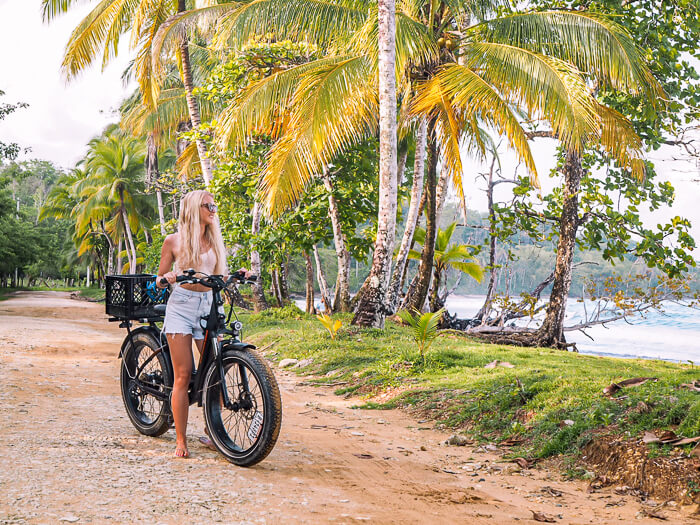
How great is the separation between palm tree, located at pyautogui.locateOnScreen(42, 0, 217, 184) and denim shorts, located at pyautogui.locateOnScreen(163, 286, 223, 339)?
1130cm

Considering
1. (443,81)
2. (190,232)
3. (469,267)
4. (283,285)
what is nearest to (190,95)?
(283,285)

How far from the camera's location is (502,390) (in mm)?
A: 6410

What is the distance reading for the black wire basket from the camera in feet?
16.3

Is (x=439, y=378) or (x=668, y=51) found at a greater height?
(x=668, y=51)

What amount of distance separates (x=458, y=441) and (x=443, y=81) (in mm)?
6582

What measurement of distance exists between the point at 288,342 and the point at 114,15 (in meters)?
9.91

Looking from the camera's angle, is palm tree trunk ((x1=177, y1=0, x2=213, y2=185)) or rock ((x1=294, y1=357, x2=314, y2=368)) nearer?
rock ((x1=294, y1=357, x2=314, y2=368))

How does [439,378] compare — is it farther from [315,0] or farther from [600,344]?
[600,344]

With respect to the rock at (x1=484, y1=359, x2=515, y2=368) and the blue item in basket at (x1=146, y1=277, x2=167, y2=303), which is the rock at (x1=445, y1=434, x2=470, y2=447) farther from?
the blue item in basket at (x1=146, y1=277, x2=167, y2=303)

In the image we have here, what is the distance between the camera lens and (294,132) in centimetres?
1090

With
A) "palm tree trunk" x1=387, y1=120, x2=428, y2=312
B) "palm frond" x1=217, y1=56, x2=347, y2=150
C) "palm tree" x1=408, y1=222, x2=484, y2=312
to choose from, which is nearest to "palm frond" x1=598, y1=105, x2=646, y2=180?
"palm tree trunk" x1=387, y1=120, x2=428, y2=312

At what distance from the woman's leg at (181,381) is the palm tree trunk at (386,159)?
20.0 ft

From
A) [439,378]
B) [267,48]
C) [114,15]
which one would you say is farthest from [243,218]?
[439,378]

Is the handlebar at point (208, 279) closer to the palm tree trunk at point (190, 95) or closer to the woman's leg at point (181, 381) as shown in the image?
the woman's leg at point (181, 381)
